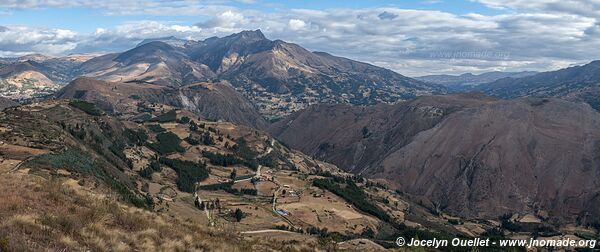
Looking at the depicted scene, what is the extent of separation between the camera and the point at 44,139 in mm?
109875

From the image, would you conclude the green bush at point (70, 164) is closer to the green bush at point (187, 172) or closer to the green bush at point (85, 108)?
the green bush at point (187, 172)

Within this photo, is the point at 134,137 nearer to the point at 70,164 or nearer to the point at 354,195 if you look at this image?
the point at 354,195

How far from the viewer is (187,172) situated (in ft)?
546

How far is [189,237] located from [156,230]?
1791 millimetres

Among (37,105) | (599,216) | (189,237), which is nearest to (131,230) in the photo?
(189,237)

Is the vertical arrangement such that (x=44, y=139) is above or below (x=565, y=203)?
above

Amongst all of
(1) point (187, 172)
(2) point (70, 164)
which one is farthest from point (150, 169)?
(2) point (70, 164)

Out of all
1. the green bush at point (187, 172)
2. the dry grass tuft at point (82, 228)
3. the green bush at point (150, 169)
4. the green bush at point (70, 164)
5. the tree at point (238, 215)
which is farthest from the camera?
the green bush at point (187, 172)

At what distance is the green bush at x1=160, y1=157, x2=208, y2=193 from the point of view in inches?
5891

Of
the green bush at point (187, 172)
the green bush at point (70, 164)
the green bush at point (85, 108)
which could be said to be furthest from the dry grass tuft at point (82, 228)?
the green bush at point (85, 108)

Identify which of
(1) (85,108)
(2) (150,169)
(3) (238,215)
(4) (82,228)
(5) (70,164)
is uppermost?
(4) (82,228)

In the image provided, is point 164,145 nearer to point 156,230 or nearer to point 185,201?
point 185,201

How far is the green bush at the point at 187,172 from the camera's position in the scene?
14962 cm

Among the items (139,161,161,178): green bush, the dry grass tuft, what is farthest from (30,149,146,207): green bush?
the dry grass tuft
